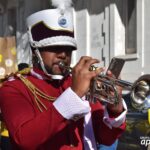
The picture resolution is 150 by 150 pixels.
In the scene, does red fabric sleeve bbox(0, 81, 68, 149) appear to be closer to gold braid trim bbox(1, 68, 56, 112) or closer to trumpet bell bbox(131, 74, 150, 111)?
gold braid trim bbox(1, 68, 56, 112)

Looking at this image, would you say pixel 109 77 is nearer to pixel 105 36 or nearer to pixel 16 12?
pixel 105 36

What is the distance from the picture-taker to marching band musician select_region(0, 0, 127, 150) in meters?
2.35

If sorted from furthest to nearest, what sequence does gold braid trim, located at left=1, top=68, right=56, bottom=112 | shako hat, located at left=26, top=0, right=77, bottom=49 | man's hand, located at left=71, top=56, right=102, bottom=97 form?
shako hat, located at left=26, top=0, right=77, bottom=49
gold braid trim, located at left=1, top=68, right=56, bottom=112
man's hand, located at left=71, top=56, right=102, bottom=97

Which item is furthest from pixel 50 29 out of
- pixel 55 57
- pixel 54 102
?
pixel 54 102

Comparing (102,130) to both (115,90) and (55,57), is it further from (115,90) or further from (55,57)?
(55,57)

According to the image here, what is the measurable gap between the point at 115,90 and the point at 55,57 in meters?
0.34

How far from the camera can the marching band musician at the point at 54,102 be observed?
235 centimetres

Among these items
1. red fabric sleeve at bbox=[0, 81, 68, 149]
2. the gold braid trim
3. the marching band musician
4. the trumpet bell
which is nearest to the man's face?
the marching band musician

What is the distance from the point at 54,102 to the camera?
2.42 meters

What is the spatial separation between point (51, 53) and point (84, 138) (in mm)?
458

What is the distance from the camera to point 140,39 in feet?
28.8

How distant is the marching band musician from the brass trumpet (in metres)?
0.04

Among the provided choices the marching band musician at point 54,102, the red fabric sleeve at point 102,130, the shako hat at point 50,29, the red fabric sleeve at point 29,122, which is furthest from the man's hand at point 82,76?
the red fabric sleeve at point 102,130

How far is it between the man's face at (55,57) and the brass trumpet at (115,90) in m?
0.03
